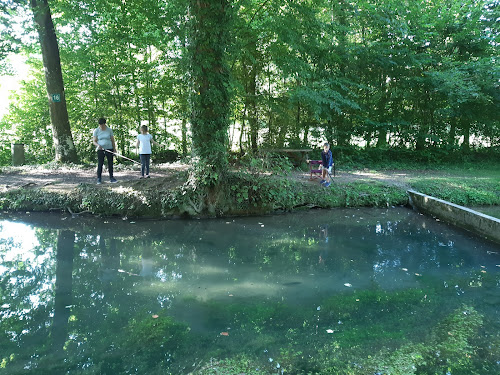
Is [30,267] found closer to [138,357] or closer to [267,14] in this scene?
[138,357]

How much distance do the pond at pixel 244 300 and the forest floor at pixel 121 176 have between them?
159cm

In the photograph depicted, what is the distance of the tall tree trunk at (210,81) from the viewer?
7.89m

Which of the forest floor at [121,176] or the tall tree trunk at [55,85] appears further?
the tall tree trunk at [55,85]

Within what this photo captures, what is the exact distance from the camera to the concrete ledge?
23.1ft

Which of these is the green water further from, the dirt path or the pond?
the dirt path

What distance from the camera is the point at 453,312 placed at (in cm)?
434

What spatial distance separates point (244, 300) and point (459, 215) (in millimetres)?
5813

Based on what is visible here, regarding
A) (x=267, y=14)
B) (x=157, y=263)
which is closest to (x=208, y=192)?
(x=157, y=263)

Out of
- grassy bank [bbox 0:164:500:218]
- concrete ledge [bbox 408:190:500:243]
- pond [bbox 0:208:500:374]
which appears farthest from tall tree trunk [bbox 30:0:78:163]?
concrete ledge [bbox 408:190:500:243]

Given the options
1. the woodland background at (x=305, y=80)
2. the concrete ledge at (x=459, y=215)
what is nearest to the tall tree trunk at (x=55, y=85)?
the woodland background at (x=305, y=80)

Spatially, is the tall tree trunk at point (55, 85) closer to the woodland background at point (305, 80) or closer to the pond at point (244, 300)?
the woodland background at point (305, 80)

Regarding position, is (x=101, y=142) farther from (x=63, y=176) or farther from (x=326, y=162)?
(x=326, y=162)

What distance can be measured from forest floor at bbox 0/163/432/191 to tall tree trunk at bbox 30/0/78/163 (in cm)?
80

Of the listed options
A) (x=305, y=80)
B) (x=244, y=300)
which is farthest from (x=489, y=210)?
(x=244, y=300)
